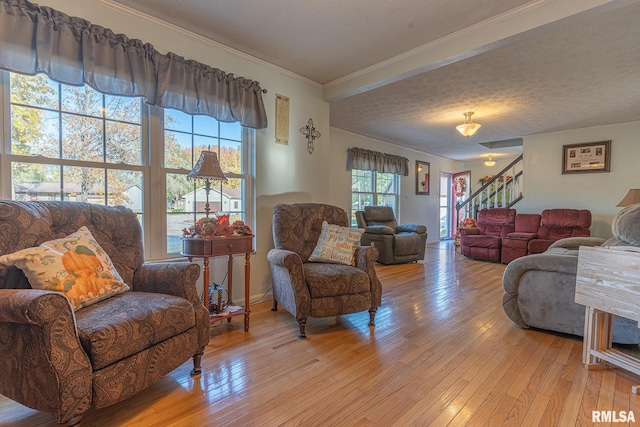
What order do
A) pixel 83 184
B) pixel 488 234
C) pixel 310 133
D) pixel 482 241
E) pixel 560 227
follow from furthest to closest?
1. pixel 488 234
2. pixel 482 241
3. pixel 560 227
4. pixel 310 133
5. pixel 83 184

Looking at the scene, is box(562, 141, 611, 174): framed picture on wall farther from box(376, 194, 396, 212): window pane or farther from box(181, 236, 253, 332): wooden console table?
box(181, 236, 253, 332): wooden console table

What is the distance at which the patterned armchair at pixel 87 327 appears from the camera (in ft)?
3.92

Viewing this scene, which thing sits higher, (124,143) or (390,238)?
(124,143)

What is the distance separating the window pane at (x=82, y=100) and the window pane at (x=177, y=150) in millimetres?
493

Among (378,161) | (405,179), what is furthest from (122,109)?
(405,179)

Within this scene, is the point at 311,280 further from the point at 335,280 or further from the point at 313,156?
the point at 313,156

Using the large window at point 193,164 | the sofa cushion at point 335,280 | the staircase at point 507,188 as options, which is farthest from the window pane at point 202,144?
the staircase at point 507,188

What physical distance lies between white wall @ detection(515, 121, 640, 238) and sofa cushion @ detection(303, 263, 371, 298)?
521 cm

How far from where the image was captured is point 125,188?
2.43m

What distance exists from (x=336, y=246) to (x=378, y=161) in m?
3.92

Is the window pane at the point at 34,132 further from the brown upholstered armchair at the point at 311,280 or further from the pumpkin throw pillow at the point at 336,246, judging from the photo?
the pumpkin throw pillow at the point at 336,246

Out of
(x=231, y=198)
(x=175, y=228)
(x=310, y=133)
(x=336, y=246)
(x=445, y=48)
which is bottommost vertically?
(x=336, y=246)

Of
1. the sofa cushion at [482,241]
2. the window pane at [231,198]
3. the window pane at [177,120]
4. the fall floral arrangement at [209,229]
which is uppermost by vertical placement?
the window pane at [177,120]

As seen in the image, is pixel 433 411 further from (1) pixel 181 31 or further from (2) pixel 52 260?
(1) pixel 181 31
